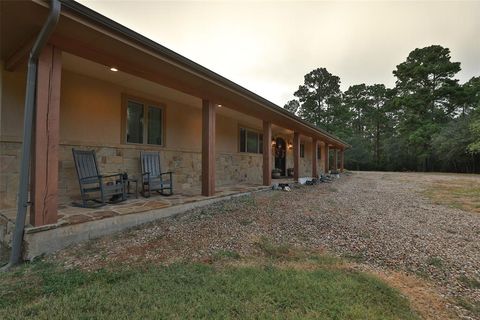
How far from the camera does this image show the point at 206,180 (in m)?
5.08

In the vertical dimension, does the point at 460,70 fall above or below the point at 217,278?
above

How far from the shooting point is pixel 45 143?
270cm

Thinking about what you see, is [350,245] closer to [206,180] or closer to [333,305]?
[333,305]

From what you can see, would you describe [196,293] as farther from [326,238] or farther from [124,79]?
[124,79]

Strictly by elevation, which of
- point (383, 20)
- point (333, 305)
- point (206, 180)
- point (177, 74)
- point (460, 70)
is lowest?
point (333, 305)

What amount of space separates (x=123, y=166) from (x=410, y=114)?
2596 cm

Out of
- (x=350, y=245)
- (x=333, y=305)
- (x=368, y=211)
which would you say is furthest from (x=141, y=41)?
(x=368, y=211)

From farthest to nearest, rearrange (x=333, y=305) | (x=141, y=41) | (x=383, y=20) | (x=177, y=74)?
(x=383, y=20)
(x=177, y=74)
(x=141, y=41)
(x=333, y=305)

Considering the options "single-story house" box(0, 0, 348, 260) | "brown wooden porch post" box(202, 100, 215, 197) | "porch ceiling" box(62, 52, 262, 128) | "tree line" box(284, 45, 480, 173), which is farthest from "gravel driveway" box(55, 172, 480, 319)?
"tree line" box(284, 45, 480, 173)

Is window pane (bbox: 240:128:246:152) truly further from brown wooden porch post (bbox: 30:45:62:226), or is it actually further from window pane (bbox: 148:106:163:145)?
brown wooden porch post (bbox: 30:45:62:226)

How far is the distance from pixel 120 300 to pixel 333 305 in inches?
62.1

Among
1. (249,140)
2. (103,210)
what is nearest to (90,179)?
(103,210)

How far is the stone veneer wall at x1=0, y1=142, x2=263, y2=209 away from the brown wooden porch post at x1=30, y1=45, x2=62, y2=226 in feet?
4.43

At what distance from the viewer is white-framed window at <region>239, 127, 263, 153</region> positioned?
8.73 m
